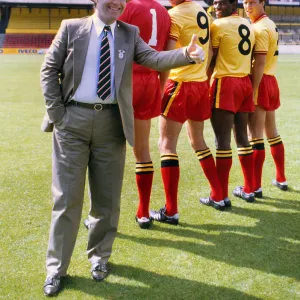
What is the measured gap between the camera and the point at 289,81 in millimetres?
15867

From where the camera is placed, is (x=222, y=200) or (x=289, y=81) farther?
(x=289, y=81)

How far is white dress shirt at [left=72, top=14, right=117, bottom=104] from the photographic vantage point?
2592 millimetres

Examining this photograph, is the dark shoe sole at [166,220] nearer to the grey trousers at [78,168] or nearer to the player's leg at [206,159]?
the player's leg at [206,159]

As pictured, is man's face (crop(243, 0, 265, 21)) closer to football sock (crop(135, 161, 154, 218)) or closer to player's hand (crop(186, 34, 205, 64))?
football sock (crop(135, 161, 154, 218))

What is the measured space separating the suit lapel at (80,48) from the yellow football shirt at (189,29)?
3.68 ft

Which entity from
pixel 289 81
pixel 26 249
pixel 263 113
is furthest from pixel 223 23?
pixel 289 81

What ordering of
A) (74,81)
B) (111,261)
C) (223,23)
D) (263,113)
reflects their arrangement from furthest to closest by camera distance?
(263,113) → (223,23) → (111,261) → (74,81)

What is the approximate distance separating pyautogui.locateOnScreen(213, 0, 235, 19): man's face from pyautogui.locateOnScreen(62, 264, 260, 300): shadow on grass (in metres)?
2.40

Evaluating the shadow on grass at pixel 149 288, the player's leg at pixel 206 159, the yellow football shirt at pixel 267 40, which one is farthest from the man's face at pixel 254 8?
the shadow on grass at pixel 149 288

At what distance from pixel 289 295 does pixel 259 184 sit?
196 cm

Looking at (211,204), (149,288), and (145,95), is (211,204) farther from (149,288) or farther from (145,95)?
(149,288)

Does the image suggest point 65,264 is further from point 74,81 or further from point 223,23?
point 223,23

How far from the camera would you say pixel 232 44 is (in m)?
3.94

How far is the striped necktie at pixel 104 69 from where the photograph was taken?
2.61 m
